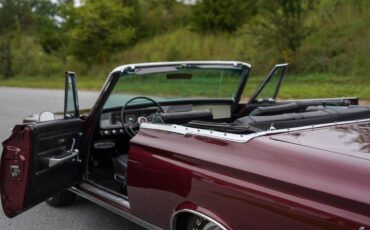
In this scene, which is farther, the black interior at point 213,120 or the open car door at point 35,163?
the open car door at point 35,163

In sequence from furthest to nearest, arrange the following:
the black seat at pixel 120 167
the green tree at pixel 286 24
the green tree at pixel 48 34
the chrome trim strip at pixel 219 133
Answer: the green tree at pixel 48 34
the green tree at pixel 286 24
the black seat at pixel 120 167
the chrome trim strip at pixel 219 133

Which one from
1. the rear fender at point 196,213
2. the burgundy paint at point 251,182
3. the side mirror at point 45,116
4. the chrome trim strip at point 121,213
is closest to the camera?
the burgundy paint at point 251,182

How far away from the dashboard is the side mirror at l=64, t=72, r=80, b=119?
1.00 ft

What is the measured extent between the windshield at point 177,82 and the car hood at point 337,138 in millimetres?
1525

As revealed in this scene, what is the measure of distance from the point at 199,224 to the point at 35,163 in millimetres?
1386

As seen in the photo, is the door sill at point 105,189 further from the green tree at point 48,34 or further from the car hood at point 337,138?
the green tree at point 48,34

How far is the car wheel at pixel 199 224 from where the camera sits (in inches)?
114

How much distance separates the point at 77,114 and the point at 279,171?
7.42 ft

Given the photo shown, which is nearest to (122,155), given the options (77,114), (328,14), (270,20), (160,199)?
(77,114)

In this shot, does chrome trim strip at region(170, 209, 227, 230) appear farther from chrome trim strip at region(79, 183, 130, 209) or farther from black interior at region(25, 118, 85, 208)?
→ black interior at region(25, 118, 85, 208)

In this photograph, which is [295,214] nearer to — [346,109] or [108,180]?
[346,109]

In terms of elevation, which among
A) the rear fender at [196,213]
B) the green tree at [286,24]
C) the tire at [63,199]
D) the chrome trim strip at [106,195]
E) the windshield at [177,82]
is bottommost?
the tire at [63,199]

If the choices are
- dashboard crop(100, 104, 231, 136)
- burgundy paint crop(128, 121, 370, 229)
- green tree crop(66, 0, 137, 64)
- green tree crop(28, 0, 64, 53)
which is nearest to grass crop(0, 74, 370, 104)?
dashboard crop(100, 104, 231, 136)

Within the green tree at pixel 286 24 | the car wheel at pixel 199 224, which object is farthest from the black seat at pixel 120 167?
the green tree at pixel 286 24
